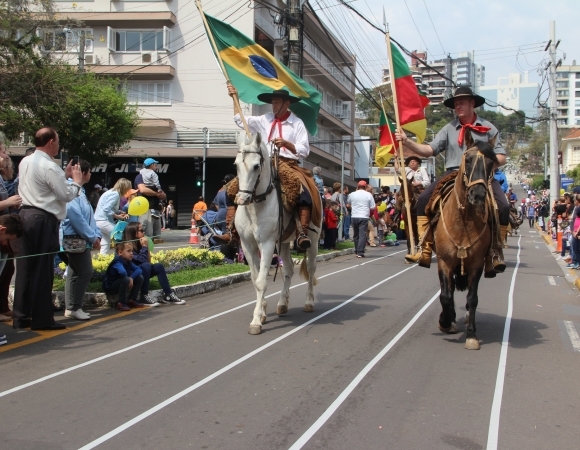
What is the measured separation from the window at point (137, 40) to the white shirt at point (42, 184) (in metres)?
37.8

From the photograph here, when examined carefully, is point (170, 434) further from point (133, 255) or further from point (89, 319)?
point (133, 255)

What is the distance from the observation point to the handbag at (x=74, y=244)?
9312 mm

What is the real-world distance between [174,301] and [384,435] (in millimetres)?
6540

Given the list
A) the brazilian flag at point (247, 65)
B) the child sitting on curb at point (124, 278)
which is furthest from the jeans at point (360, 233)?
the child sitting on curb at point (124, 278)

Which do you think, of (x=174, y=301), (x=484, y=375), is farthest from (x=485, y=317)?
(x=174, y=301)

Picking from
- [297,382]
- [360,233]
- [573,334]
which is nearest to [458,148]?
[573,334]

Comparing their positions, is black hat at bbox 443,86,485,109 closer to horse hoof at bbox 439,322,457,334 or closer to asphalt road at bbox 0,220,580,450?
horse hoof at bbox 439,322,457,334

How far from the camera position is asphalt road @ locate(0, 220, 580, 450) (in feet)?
16.7

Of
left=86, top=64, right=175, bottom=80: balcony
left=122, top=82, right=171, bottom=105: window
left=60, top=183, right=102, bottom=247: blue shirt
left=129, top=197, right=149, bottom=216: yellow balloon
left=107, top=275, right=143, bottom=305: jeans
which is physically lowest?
left=107, top=275, right=143, bottom=305: jeans

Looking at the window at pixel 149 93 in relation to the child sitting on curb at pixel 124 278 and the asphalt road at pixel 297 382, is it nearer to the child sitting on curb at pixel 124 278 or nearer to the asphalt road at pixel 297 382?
the child sitting on curb at pixel 124 278

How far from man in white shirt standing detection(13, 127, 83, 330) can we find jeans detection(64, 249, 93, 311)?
76 centimetres

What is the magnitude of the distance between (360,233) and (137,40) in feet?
96.1

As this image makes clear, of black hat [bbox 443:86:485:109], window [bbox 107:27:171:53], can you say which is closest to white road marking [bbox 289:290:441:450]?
black hat [bbox 443:86:485:109]

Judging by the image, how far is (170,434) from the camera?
5.03 m
